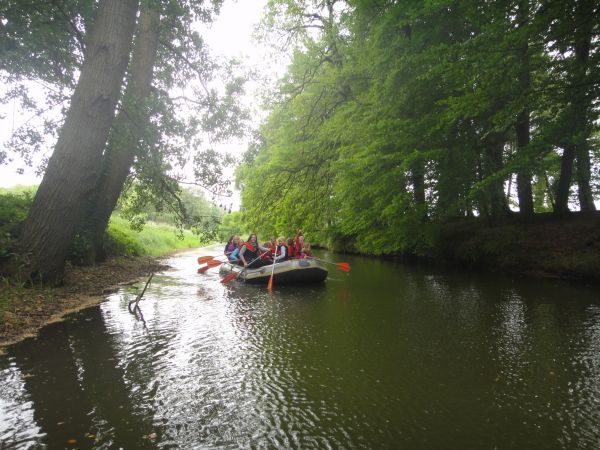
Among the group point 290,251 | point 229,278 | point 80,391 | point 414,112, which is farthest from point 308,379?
point 414,112

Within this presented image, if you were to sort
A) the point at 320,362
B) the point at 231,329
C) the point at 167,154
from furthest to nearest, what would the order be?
1. the point at 167,154
2. the point at 231,329
3. the point at 320,362

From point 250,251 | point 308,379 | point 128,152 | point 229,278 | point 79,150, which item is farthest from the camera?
point 250,251

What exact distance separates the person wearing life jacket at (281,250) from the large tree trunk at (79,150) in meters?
5.89

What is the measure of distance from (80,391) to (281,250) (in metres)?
8.32

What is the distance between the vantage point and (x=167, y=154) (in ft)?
31.6

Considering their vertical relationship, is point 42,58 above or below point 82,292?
above

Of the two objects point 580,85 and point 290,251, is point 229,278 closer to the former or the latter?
point 290,251

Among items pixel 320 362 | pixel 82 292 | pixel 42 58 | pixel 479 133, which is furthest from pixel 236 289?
pixel 479 133

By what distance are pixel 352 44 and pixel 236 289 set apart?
9.41 m

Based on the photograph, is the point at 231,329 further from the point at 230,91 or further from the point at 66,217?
the point at 230,91

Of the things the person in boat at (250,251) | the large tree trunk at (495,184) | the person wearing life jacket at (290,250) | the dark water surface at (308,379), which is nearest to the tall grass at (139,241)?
the person in boat at (250,251)

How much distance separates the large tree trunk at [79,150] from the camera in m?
6.30

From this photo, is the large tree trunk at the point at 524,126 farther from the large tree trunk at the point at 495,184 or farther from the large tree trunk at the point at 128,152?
the large tree trunk at the point at 128,152

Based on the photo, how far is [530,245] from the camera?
464 inches
